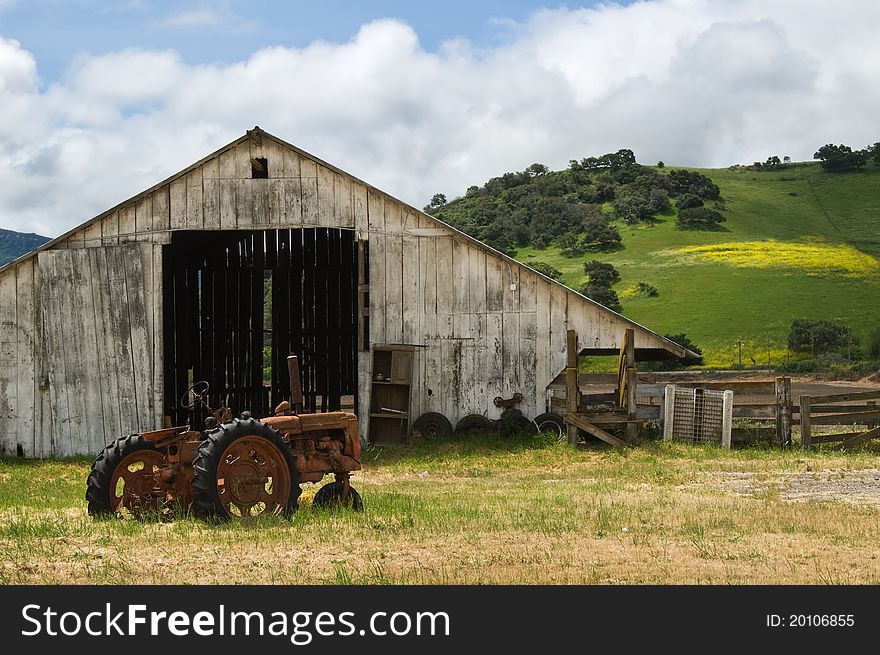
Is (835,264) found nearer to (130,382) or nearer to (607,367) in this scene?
(607,367)

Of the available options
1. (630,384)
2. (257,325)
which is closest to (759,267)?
(630,384)

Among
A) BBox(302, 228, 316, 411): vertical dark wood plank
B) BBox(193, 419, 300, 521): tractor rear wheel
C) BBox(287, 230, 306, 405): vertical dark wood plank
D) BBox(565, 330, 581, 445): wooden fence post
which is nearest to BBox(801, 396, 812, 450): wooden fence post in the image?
BBox(565, 330, 581, 445): wooden fence post

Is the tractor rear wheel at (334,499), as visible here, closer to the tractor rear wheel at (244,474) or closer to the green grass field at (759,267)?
the tractor rear wheel at (244,474)

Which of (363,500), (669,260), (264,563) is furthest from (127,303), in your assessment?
(669,260)

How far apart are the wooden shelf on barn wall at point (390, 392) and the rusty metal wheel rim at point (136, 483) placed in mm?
9377

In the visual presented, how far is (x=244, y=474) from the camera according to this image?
988 cm

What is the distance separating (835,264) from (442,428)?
55324 millimetres

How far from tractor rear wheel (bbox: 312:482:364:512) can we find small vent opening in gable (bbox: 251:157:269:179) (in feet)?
33.9

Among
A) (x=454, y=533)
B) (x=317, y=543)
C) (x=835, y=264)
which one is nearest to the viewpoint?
(x=317, y=543)

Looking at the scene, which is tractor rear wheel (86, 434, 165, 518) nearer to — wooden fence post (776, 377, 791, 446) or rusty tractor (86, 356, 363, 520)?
rusty tractor (86, 356, 363, 520)

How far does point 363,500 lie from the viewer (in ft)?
39.0

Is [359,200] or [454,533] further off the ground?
[359,200]

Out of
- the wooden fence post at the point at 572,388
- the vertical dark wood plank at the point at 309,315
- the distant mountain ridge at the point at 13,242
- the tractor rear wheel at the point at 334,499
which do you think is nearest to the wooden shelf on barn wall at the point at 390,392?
the vertical dark wood plank at the point at 309,315

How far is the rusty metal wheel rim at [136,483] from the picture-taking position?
413 inches
